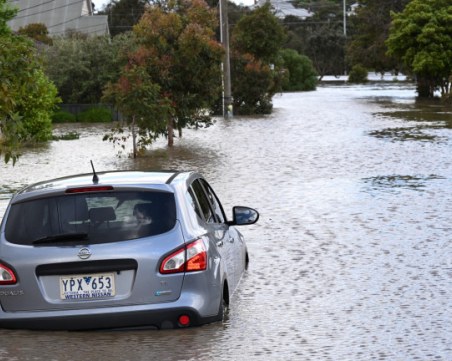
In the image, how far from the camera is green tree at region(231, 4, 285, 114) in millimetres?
54000

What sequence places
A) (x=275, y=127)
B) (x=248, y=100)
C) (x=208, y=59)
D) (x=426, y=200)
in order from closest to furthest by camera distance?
(x=426, y=200) → (x=208, y=59) → (x=275, y=127) → (x=248, y=100)

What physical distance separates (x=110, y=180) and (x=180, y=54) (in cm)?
2529

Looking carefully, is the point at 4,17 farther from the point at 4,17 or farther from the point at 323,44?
the point at 323,44

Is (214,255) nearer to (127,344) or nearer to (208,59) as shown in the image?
(127,344)

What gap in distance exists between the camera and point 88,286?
8.38m

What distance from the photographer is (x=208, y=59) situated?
3462cm

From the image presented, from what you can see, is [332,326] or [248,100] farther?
[248,100]

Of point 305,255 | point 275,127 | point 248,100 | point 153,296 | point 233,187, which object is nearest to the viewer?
point 153,296

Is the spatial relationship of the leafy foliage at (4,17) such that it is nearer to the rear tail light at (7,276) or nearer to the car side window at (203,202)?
the car side window at (203,202)

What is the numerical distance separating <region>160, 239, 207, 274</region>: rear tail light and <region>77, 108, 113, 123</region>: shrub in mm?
42004

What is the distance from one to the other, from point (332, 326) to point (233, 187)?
11.3 m

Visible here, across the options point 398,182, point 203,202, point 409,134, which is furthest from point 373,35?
point 203,202

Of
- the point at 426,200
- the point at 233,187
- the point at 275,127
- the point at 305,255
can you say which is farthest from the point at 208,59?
the point at 305,255

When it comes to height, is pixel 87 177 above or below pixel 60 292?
above
